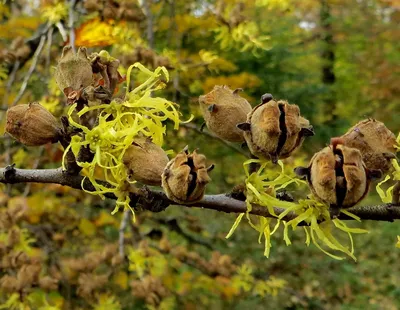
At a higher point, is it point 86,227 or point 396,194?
point 396,194

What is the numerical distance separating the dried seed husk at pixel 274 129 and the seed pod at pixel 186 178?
3.7 inches

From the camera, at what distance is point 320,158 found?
0.79 metres

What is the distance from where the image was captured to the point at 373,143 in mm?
901

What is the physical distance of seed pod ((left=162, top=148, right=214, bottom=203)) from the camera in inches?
32.1

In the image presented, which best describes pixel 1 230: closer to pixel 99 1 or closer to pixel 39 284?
pixel 39 284

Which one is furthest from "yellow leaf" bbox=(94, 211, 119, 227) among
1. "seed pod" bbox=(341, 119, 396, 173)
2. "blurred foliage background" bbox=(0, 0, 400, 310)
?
"seed pod" bbox=(341, 119, 396, 173)

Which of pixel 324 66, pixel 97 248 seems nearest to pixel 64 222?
pixel 97 248

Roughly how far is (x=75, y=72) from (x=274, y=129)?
0.37m

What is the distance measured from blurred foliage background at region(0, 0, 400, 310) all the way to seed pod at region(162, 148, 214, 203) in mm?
835

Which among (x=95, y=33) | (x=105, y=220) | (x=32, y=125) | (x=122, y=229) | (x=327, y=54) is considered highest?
(x=32, y=125)

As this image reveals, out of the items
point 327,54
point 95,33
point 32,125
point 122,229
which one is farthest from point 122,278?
point 327,54

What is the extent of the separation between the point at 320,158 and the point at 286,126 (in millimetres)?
88

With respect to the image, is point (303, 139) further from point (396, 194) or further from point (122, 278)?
point (122, 278)

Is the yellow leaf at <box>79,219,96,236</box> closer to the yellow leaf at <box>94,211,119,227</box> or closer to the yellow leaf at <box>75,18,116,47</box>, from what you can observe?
the yellow leaf at <box>94,211,119,227</box>
